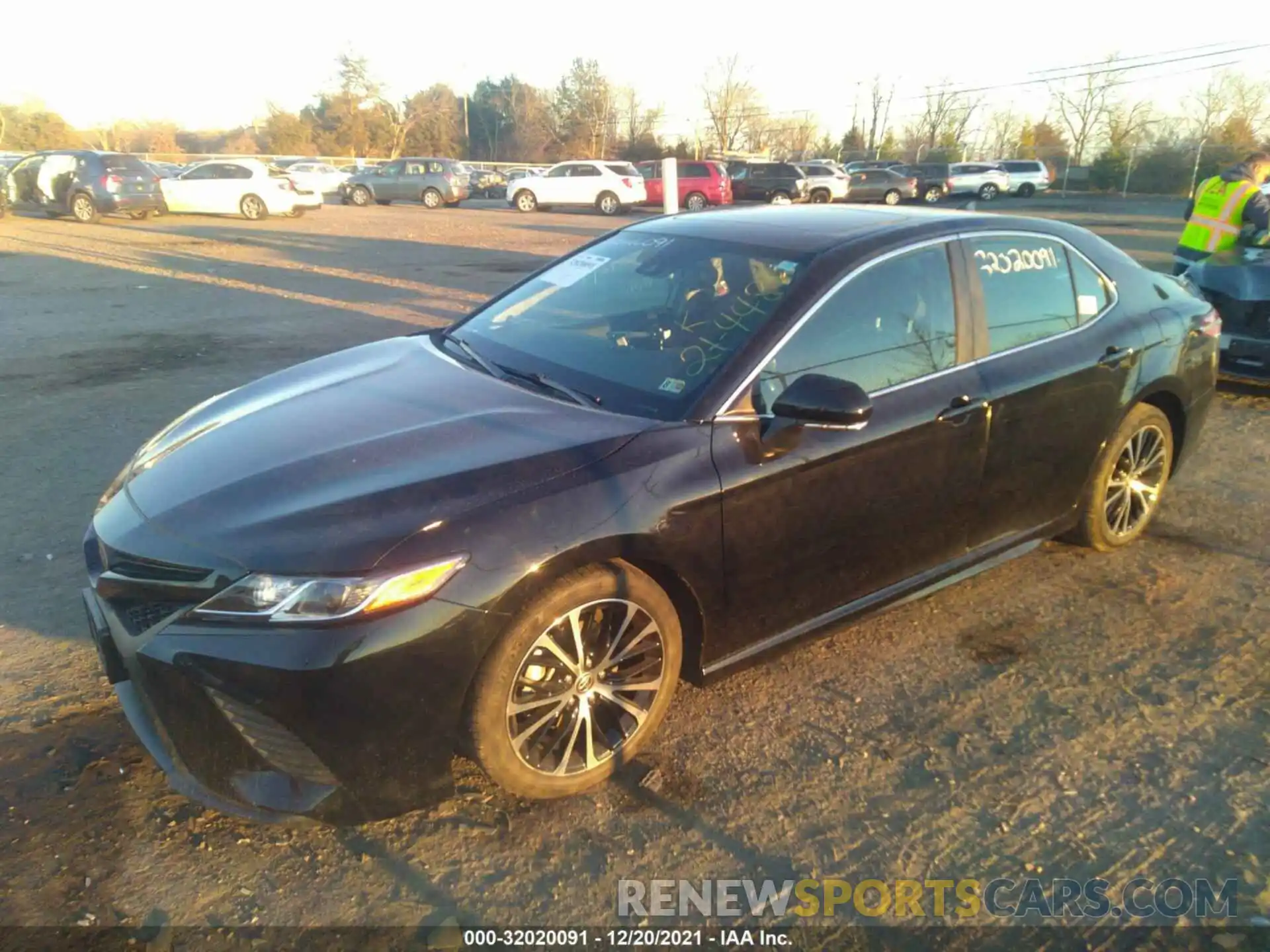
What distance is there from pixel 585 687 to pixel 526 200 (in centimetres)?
3039

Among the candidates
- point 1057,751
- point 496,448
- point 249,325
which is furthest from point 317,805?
point 249,325

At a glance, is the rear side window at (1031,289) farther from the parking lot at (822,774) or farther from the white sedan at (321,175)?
the white sedan at (321,175)

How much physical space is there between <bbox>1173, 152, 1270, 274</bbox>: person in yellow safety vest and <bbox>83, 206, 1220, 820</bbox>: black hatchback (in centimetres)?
442

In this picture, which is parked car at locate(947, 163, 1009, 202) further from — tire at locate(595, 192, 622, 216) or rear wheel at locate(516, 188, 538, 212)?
rear wheel at locate(516, 188, 538, 212)

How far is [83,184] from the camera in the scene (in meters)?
20.5

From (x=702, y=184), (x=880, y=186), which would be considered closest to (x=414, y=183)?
(x=702, y=184)

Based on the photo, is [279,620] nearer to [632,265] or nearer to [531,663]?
[531,663]

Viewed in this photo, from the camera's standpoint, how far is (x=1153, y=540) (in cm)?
462

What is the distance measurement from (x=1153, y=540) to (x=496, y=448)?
12.0 feet

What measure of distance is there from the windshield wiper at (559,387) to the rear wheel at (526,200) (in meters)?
29.1

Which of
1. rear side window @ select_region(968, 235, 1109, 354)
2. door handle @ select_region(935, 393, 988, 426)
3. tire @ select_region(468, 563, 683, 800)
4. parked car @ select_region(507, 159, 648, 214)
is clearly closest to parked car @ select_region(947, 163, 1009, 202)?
parked car @ select_region(507, 159, 648, 214)

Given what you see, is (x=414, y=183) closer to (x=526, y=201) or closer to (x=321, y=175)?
(x=526, y=201)

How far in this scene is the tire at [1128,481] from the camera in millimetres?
4137

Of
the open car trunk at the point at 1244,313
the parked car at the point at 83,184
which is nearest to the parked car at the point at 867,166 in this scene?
the parked car at the point at 83,184
